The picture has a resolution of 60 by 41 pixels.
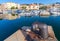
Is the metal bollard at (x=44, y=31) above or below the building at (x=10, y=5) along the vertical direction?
below

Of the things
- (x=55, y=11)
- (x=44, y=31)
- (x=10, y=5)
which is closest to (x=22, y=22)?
(x=10, y=5)

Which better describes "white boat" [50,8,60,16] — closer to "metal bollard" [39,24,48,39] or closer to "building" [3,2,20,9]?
"building" [3,2,20,9]

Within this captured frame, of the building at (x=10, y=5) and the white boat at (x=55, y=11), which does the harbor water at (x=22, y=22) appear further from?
the building at (x=10, y=5)

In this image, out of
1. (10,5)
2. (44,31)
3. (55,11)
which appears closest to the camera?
(44,31)

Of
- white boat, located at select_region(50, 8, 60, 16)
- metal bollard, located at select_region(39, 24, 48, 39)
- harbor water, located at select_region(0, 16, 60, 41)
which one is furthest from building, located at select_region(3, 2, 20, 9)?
metal bollard, located at select_region(39, 24, 48, 39)

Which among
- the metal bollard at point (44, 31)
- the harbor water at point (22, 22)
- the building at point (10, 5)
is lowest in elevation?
the harbor water at point (22, 22)

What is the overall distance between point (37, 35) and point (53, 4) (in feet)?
6.38

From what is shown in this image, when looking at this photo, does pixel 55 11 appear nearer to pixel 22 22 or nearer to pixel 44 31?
pixel 22 22

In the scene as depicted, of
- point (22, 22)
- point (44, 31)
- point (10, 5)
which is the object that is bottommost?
point (22, 22)

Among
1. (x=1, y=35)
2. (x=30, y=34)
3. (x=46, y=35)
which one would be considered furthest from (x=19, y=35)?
(x=1, y=35)

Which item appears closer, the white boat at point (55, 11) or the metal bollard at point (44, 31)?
the metal bollard at point (44, 31)

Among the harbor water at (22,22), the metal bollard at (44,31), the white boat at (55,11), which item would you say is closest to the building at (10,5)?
the harbor water at (22,22)

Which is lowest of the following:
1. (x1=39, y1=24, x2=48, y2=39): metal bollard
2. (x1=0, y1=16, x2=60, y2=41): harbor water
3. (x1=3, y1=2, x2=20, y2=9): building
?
(x1=0, y1=16, x2=60, y2=41): harbor water

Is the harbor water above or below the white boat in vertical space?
below
